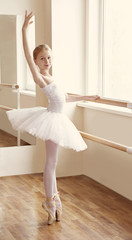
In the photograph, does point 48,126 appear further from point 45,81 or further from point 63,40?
point 63,40

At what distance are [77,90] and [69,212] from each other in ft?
4.85

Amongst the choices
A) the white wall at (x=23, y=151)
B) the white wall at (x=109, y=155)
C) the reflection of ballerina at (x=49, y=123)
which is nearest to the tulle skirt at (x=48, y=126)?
the reflection of ballerina at (x=49, y=123)

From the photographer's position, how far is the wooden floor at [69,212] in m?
2.79

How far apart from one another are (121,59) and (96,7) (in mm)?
678

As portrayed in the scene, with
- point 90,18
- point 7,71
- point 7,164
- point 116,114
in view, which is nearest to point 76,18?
point 90,18

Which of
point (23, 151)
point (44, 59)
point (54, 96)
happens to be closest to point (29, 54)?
point (44, 59)

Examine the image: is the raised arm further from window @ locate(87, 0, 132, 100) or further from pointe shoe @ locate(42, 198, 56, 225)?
window @ locate(87, 0, 132, 100)

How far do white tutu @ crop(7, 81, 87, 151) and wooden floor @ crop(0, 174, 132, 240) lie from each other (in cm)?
53

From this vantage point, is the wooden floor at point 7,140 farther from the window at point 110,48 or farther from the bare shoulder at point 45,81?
the bare shoulder at point 45,81

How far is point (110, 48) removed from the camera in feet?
13.5

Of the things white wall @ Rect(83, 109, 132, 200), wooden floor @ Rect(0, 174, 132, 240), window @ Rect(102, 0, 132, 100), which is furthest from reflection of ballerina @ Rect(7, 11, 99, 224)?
window @ Rect(102, 0, 132, 100)

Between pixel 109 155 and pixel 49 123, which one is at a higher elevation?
pixel 49 123

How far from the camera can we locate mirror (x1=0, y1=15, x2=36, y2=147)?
4.14m

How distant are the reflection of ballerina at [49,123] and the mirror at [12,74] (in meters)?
1.19
